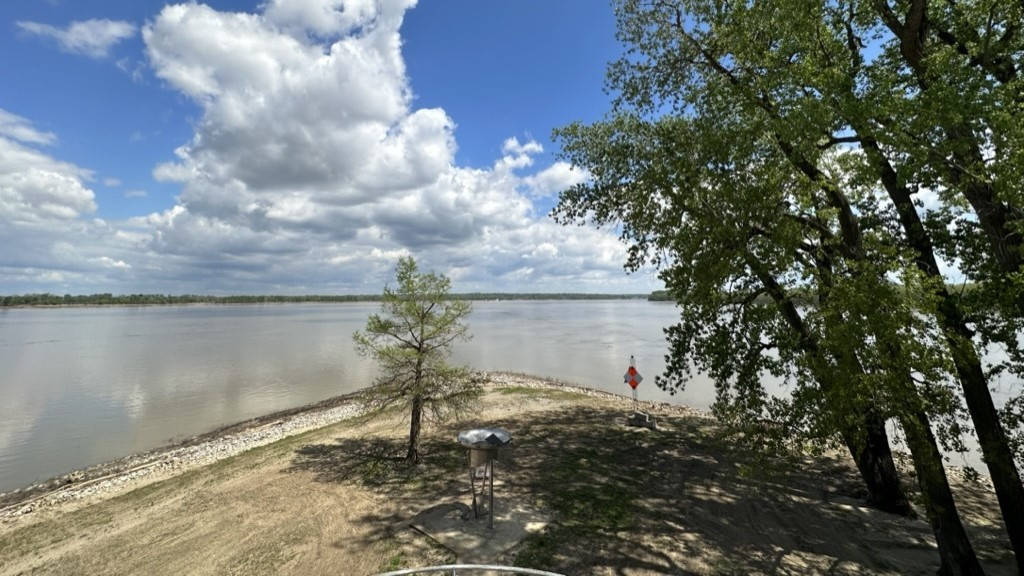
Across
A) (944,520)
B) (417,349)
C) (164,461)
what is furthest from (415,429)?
(944,520)

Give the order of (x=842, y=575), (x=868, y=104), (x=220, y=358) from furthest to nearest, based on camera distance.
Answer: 1. (x=220, y=358)
2. (x=842, y=575)
3. (x=868, y=104)

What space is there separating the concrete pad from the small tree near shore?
3.58 meters

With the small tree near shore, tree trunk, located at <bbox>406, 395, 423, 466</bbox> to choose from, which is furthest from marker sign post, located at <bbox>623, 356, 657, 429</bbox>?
tree trunk, located at <bbox>406, 395, 423, 466</bbox>

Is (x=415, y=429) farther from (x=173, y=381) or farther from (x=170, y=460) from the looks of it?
(x=173, y=381)

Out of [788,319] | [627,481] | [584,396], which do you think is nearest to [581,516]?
[627,481]

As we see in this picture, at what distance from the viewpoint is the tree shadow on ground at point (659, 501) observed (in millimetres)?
7066

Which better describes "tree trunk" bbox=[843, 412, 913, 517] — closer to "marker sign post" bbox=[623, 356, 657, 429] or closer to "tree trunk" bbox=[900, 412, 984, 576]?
"tree trunk" bbox=[900, 412, 984, 576]

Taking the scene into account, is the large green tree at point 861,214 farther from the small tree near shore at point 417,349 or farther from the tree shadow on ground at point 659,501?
the small tree near shore at point 417,349

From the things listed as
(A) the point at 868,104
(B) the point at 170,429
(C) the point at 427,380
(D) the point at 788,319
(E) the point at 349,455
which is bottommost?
(B) the point at 170,429

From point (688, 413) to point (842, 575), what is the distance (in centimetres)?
1216

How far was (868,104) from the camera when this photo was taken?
5508 mm

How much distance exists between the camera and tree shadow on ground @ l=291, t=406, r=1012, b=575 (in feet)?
23.2

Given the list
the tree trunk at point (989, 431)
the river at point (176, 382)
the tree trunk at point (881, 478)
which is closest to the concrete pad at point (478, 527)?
the tree trunk at point (881, 478)

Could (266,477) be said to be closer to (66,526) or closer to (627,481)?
(66,526)
